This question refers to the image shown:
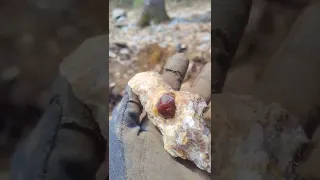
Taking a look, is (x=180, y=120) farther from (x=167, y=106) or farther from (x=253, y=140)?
(x=253, y=140)

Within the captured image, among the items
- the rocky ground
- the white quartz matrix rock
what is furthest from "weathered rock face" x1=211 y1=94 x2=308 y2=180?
the rocky ground

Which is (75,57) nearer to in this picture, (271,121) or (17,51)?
(17,51)

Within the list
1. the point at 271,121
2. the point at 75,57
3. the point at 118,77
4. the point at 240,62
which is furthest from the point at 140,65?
the point at 271,121

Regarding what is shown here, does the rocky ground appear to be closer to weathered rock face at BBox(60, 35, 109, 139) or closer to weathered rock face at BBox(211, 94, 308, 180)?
weathered rock face at BBox(60, 35, 109, 139)

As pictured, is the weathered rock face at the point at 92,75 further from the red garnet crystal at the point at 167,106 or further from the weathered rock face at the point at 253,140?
the weathered rock face at the point at 253,140

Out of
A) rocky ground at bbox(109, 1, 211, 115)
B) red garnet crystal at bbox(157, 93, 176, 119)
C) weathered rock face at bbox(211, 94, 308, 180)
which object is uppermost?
rocky ground at bbox(109, 1, 211, 115)

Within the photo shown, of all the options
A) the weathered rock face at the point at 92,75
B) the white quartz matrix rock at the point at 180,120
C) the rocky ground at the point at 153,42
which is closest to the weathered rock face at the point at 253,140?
the white quartz matrix rock at the point at 180,120
